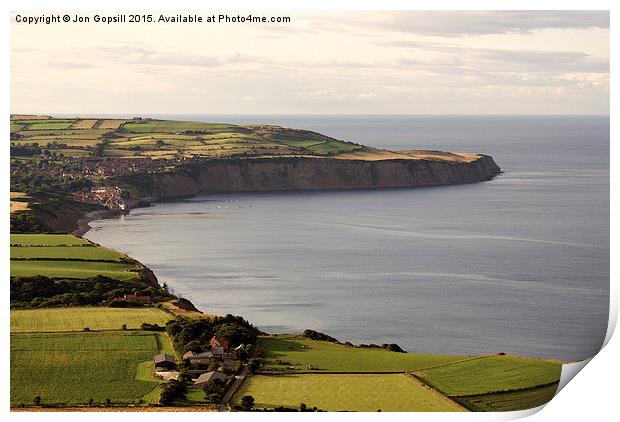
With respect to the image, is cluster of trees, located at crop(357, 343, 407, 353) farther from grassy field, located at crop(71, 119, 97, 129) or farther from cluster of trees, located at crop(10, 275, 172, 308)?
grassy field, located at crop(71, 119, 97, 129)

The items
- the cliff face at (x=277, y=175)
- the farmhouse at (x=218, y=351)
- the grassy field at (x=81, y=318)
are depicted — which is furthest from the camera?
the cliff face at (x=277, y=175)

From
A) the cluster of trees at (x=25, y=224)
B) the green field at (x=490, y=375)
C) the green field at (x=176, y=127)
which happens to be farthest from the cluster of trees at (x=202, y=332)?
the green field at (x=176, y=127)

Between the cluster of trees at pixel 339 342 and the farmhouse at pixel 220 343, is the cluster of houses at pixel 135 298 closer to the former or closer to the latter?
the farmhouse at pixel 220 343

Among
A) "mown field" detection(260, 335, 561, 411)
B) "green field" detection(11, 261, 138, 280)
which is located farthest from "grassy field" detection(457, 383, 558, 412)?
"green field" detection(11, 261, 138, 280)

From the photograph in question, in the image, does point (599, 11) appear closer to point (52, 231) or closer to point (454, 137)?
point (52, 231)

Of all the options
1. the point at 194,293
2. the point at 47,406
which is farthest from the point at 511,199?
the point at 47,406

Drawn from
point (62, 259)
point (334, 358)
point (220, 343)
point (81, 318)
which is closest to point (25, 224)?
point (62, 259)
